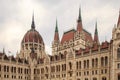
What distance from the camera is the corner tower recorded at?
13602 centimetres

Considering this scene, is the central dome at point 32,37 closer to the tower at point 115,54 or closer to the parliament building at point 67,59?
the parliament building at point 67,59

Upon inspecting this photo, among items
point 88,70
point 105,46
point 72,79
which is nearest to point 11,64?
point 72,79

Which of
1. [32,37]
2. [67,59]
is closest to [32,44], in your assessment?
[32,37]

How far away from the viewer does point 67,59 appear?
10488 centimetres

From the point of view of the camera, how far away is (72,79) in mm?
101250

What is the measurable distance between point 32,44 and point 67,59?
39.6m

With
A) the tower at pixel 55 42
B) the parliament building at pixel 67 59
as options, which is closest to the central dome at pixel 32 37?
the parliament building at pixel 67 59

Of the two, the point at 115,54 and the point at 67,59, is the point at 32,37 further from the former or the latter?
the point at 115,54

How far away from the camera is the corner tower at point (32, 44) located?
136 m

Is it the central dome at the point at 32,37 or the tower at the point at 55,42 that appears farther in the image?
the tower at the point at 55,42

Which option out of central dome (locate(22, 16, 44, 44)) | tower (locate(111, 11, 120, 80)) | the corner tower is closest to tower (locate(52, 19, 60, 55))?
the corner tower

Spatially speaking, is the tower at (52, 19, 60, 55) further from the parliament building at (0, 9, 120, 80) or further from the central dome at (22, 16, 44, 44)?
the central dome at (22, 16, 44, 44)

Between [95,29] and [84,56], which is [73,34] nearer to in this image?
[95,29]

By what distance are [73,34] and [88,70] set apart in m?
47.8
